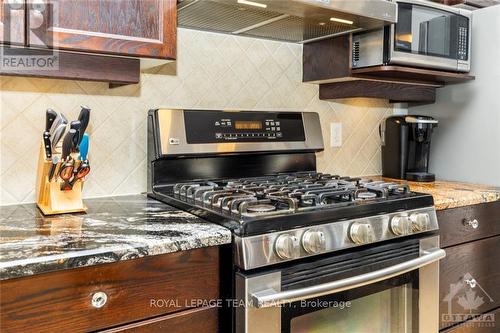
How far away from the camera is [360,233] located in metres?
1.25

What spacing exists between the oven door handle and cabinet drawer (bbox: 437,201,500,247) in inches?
7.5

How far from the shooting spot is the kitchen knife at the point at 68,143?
47.0 inches

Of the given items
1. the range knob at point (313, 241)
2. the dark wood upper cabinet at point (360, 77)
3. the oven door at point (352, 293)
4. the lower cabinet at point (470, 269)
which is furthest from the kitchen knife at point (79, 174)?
the lower cabinet at point (470, 269)

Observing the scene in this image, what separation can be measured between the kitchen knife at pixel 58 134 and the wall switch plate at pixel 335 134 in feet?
4.25

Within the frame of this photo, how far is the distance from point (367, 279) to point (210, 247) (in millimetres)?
469

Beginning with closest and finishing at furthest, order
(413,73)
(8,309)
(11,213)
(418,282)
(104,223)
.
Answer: (8,309)
(104,223)
(11,213)
(418,282)
(413,73)

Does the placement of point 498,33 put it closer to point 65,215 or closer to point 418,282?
point 418,282

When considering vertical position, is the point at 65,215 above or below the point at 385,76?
below

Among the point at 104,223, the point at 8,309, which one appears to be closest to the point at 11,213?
the point at 104,223

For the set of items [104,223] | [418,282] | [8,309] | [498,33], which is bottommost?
[418,282]

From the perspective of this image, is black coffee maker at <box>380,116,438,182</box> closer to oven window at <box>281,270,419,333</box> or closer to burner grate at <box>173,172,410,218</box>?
burner grate at <box>173,172,410,218</box>

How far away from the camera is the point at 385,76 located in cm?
190

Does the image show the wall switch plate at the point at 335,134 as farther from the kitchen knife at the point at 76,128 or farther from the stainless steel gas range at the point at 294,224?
the kitchen knife at the point at 76,128

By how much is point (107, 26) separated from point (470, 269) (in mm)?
1586
